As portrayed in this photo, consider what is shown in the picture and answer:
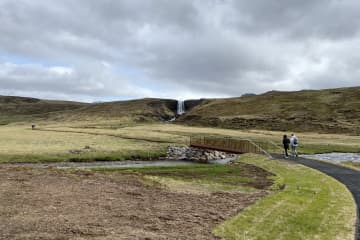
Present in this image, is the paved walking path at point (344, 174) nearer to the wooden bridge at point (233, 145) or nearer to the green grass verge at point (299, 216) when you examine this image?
the green grass verge at point (299, 216)

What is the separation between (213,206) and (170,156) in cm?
3865

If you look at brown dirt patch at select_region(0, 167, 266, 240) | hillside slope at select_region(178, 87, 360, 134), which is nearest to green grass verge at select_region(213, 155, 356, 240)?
brown dirt patch at select_region(0, 167, 266, 240)

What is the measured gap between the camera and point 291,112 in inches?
4904

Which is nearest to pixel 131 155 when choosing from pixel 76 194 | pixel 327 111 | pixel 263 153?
pixel 263 153

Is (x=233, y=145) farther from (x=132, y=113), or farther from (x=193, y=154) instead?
(x=132, y=113)

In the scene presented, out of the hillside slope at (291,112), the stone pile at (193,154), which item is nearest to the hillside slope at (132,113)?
the hillside slope at (291,112)

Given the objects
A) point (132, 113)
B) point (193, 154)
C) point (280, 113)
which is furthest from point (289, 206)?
point (132, 113)

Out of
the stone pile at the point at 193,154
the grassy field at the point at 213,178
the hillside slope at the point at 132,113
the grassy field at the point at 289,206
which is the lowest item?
the stone pile at the point at 193,154

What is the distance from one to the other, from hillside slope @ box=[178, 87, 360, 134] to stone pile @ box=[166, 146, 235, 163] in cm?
Answer: 5109

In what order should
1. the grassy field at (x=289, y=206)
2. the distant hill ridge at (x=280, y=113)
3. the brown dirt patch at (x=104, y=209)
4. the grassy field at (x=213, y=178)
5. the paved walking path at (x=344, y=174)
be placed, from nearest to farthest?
the brown dirt patch at (x=104, y=209), the grassy field at (x=289, y=206), the paved walking path at (x=344, y=174), the grassy field at (x=213, y=178), the distant hill ridge at (x=280, y=113)

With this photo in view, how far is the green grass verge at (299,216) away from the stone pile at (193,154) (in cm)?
3269

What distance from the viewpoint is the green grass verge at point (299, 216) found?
13.8 meters

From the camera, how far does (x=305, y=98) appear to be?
471ft

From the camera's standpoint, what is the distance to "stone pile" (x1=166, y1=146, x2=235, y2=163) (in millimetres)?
56562
